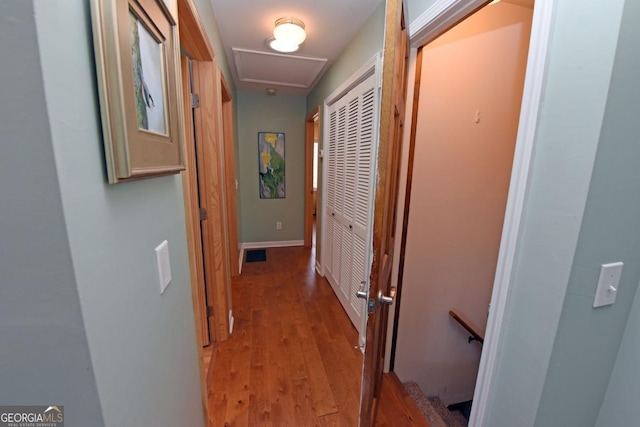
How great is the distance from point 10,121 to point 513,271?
1157 mm

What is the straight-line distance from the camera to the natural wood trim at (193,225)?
1.04m

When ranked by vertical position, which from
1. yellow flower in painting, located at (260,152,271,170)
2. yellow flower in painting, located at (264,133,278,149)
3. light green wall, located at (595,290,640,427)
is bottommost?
light green wall, located at (595,290,640,427)

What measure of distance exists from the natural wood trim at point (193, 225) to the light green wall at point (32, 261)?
609 millimetres

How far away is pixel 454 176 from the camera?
1.59 metres

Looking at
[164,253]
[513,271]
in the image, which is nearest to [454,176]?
→ [513,271]

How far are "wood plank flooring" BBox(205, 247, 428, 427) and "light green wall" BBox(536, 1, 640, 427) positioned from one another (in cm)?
94

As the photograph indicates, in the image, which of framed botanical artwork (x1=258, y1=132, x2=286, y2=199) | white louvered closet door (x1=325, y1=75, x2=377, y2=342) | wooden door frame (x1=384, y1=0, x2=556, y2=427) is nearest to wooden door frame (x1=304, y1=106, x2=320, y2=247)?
framed botanical artwork (x1=258, y1=132, x2=286, y2=199)

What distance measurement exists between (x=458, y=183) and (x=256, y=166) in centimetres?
310

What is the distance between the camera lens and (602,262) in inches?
28.4

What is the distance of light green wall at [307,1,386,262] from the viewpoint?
166 cm

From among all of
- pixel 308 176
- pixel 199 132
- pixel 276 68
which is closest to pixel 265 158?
pixel 308 176

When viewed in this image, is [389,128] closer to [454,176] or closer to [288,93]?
[454,176]

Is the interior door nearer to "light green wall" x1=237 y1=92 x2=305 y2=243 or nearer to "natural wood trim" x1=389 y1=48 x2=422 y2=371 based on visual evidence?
"natural wood trim" x1=389 y1=48 x2=422 y2=371

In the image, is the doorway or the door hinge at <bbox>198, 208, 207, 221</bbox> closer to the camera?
the door hinge at <bbox>198, 208, 207, 221</bbox>
